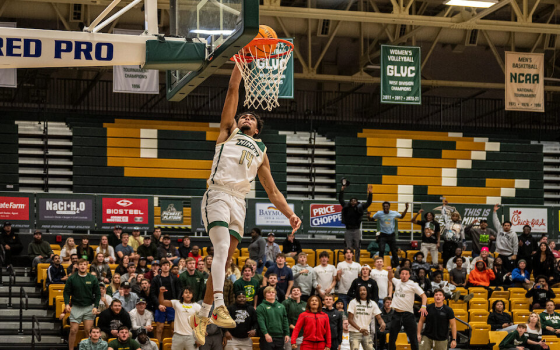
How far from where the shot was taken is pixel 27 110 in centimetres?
2658

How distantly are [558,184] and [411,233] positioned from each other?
9.36m

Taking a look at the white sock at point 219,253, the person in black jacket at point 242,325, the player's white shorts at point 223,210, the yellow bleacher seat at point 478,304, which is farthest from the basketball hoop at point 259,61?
the yellow bleacher seat at point 478,304

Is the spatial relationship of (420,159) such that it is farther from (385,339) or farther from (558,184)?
(385,339)

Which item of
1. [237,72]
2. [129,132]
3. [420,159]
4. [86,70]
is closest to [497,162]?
[420,159]

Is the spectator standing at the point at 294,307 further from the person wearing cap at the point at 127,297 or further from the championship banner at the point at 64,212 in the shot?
the championship banner at the point at 64,212

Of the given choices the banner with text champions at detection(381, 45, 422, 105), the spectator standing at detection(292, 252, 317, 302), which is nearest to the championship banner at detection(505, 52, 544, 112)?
the banner with text champions at detection(381, 45, 422, 105)

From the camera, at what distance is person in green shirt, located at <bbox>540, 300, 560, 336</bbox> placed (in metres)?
16.1

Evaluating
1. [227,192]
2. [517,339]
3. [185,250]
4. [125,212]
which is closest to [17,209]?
[125,212]

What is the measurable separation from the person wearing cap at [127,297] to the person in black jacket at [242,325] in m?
1.95

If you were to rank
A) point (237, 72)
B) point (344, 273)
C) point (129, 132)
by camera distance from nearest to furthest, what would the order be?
point (237, 72) < point (344, 273) < point (129, 132)

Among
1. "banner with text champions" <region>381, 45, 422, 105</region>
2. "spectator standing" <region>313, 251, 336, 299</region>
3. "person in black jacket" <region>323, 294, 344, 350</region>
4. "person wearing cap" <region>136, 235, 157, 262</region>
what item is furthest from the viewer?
"banner with text champions" <region>381, 45, 422, 105</region>

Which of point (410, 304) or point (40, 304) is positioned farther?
point (40, 304)

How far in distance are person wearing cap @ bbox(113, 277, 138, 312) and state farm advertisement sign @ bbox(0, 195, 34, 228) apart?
627cm

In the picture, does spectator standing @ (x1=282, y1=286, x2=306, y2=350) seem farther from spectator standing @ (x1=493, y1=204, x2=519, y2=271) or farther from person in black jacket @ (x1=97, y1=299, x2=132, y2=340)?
spectator standing @ (x1=493, y1=204, x2=519, y2=271)
